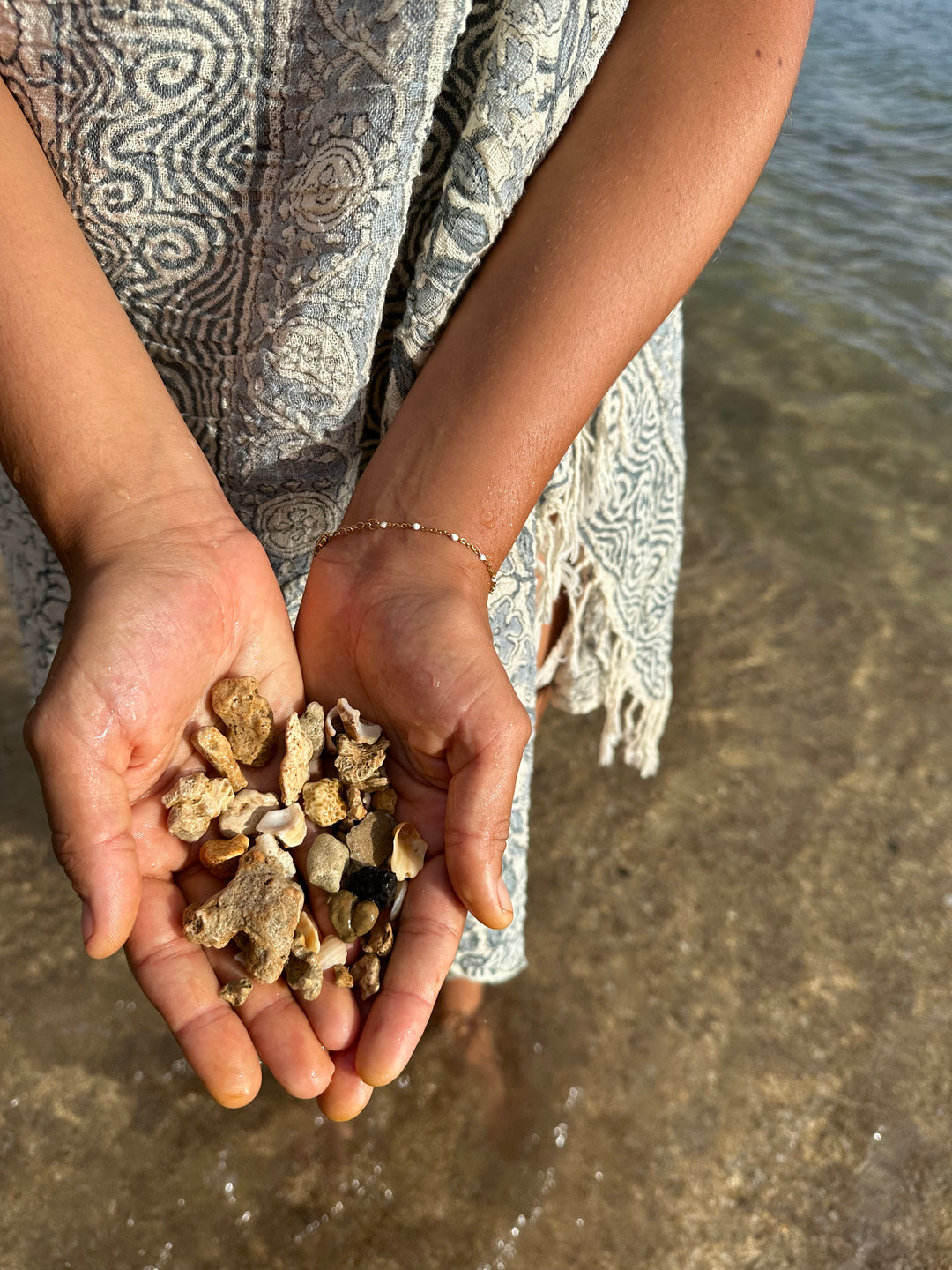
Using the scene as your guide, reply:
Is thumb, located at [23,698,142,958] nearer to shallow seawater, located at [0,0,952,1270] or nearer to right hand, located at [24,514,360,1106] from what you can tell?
right hand, located at [24,514,360,1106]

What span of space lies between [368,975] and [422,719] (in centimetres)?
34

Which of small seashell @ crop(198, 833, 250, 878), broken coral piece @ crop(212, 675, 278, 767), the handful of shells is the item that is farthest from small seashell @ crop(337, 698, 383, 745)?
small seashell @ crop(198, 833, 250, 878)

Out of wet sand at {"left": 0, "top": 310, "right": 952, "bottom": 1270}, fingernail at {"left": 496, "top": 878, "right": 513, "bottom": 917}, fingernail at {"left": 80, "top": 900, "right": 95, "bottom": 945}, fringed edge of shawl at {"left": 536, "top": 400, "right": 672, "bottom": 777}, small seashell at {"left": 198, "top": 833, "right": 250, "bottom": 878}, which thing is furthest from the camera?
wet sand at {"left": 0, "top": 310, "right": 952, "bottom": 1270}

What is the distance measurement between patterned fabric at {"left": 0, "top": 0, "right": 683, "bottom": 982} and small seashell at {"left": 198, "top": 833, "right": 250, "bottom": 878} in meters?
0.50

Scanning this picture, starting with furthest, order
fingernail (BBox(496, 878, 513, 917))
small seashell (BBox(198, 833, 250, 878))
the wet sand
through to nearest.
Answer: the wet sand → small seashell (BBox(198, 833, 250, 878)) → fingernail (BBox(496, 878, 513, 917))

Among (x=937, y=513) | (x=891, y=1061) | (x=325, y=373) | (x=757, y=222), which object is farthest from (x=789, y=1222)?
(x=757, y=222)

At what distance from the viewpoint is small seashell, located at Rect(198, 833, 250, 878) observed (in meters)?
1.27

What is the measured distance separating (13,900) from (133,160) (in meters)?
1.78

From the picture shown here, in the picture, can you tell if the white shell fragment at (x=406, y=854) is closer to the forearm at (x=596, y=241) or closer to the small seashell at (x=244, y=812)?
the small seashell at (x=244, y=812)

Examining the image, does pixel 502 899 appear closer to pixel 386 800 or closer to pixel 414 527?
pixel 386 800

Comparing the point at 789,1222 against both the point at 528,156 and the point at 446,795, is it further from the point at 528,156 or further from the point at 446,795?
the point at 528,156

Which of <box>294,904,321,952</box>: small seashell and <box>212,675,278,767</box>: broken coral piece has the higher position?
<box>212,675,278,767</box>: broken coral piece

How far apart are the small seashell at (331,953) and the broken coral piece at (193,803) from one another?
230 millimetres

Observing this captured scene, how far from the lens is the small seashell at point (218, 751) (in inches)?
→ 50.9
